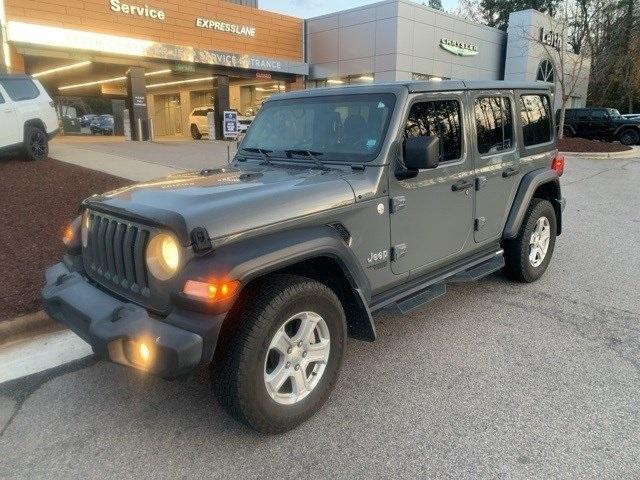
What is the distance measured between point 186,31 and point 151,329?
21540 millimetres

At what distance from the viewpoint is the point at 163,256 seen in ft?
7.96

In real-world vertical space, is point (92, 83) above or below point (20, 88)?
above

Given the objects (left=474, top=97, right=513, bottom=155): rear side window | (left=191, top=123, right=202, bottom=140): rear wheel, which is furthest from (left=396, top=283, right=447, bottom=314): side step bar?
(left=191, top=123, right=202, bottom=140): rear wheel

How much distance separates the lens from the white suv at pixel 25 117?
9594 millimetres

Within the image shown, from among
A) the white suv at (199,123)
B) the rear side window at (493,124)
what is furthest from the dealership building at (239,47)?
the rear side window at (493,124)

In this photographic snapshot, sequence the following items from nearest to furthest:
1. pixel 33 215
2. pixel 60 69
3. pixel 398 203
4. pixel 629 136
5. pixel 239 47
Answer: pixel 398 203, pixel 33 215, pixel 239 47, pixel 629 136, pixel 60 69

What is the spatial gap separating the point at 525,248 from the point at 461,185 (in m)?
1.37

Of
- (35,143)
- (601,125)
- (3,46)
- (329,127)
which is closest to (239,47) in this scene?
(3,46)

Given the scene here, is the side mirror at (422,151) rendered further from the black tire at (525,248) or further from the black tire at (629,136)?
the black tire at (629,136)

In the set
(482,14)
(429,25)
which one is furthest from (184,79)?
(482,14)

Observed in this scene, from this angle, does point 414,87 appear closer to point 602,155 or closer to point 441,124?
point 441,124

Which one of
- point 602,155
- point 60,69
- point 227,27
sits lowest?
point 602,155

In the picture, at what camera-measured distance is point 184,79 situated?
28.0 meters

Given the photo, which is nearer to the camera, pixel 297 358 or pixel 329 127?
pixel 297 358
